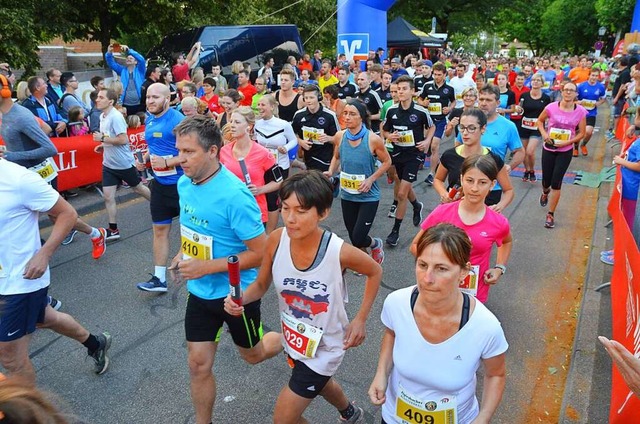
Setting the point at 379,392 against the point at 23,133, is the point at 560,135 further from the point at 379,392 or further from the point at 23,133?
the point at 23,133

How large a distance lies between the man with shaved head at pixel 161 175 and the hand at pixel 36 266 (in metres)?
1.89

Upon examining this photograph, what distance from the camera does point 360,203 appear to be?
5305 millimetres

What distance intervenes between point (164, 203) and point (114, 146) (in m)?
1.56

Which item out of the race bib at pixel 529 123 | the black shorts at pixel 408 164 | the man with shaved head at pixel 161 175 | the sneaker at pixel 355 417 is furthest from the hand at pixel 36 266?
the race bib at pixel 529 123

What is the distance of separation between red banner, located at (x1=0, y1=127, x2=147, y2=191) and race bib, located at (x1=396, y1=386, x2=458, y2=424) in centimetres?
636

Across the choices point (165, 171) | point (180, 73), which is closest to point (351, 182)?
point (165, 171)

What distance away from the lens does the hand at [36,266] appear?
2877mm

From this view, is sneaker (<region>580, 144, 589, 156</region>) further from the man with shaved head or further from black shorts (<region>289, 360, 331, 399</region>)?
black shorts (<region>289, 360, 331, 399</region>)

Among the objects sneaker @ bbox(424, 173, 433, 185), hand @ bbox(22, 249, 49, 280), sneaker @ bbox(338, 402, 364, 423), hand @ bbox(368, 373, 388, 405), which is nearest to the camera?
hand @ bbox(368, 373, 388, 405)

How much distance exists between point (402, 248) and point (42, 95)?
5.74 meters

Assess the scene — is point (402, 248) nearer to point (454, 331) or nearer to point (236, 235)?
point (236, 235)

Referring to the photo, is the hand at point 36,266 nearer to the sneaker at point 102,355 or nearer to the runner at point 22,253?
the runner at point 22,253

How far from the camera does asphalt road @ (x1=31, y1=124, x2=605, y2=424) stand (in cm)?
348

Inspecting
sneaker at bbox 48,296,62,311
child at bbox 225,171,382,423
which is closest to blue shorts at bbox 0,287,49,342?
child at bbox 225,171,382,423
